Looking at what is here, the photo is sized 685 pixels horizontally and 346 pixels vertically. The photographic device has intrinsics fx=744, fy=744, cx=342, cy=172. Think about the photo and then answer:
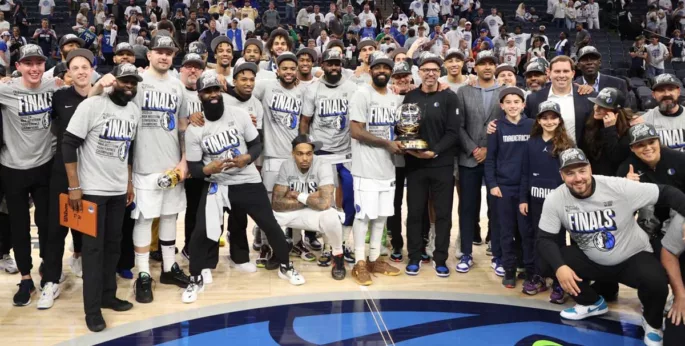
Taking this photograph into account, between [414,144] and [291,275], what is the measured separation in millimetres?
1468

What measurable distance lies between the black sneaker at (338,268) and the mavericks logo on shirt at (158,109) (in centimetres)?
172

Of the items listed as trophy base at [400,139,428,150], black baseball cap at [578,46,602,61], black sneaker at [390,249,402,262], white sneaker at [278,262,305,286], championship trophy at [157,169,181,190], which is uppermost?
black baseball cap at [578,46,602,61]

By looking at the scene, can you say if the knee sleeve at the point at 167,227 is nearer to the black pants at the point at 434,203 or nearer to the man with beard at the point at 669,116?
the black pants at the point at 434,203

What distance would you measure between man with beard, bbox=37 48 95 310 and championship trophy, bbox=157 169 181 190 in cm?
66

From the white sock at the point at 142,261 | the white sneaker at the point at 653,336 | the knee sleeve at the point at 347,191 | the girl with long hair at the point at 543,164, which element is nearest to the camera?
the white sneaker at the point at 653,336

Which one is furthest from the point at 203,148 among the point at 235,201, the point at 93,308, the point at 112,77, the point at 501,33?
the point at 501,33

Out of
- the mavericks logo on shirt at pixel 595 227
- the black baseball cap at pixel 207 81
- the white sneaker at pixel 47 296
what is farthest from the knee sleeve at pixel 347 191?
the white sneaker at pixel 47 296

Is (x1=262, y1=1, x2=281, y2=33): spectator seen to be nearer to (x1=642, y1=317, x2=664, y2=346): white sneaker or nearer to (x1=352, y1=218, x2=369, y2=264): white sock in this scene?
(x1=352, y1=218, x2=369, y2=264): white sock

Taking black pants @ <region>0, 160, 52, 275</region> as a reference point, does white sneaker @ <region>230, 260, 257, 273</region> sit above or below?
below

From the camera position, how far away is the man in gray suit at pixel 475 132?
20.3 ft

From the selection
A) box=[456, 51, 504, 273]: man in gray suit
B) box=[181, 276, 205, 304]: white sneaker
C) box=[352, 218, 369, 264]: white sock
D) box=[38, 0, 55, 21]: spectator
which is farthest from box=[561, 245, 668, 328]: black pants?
box=[38, 0, 55, 21]: spectator

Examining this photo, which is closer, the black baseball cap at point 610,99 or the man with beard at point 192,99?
the black baseball cap at point 610,99

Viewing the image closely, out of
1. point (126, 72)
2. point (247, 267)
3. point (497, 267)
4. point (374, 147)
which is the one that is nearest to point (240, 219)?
point (247, 267)

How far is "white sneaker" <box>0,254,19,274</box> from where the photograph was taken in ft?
20.5
